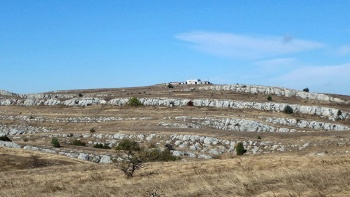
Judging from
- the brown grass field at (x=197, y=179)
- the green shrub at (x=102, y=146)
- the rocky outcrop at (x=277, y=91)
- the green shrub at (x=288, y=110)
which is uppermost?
the rocky outcrop at (x=277, y=91)

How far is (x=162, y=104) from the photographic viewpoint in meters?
109

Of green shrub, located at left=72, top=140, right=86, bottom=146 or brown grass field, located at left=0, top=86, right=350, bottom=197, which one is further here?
green shrub, located at left=72, top=140, right=86, bottom=146

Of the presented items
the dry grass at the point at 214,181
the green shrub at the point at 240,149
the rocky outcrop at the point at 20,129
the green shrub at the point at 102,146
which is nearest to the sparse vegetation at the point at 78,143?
the green shrub at the point at 102,146

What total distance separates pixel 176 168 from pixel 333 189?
12044 millimetres

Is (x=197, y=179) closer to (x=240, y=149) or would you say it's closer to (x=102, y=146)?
(x=240, y=149)

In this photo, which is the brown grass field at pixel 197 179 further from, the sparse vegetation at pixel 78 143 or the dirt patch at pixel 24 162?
the sparse vegetation at pixel 78 143

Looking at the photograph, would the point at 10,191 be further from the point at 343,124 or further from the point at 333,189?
the point at 343,124

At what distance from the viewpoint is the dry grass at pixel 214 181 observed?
694 inches

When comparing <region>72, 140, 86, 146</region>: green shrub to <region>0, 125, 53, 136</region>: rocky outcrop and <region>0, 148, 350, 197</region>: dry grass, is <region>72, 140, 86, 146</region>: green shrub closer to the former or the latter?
<region>0, 125, 53, 136</region>: rocky outcrop

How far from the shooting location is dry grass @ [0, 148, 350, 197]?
1762 centimetres

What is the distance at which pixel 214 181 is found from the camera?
20250mm

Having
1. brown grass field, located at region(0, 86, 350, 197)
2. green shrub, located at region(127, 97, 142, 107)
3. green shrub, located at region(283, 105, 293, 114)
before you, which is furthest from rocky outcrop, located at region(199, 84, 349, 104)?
brown grass field, located at region(0, 86, 350, 197)

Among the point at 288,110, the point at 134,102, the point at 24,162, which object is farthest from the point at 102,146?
the point at 288,110

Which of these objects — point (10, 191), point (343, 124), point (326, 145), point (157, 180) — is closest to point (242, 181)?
point (157, 180)
